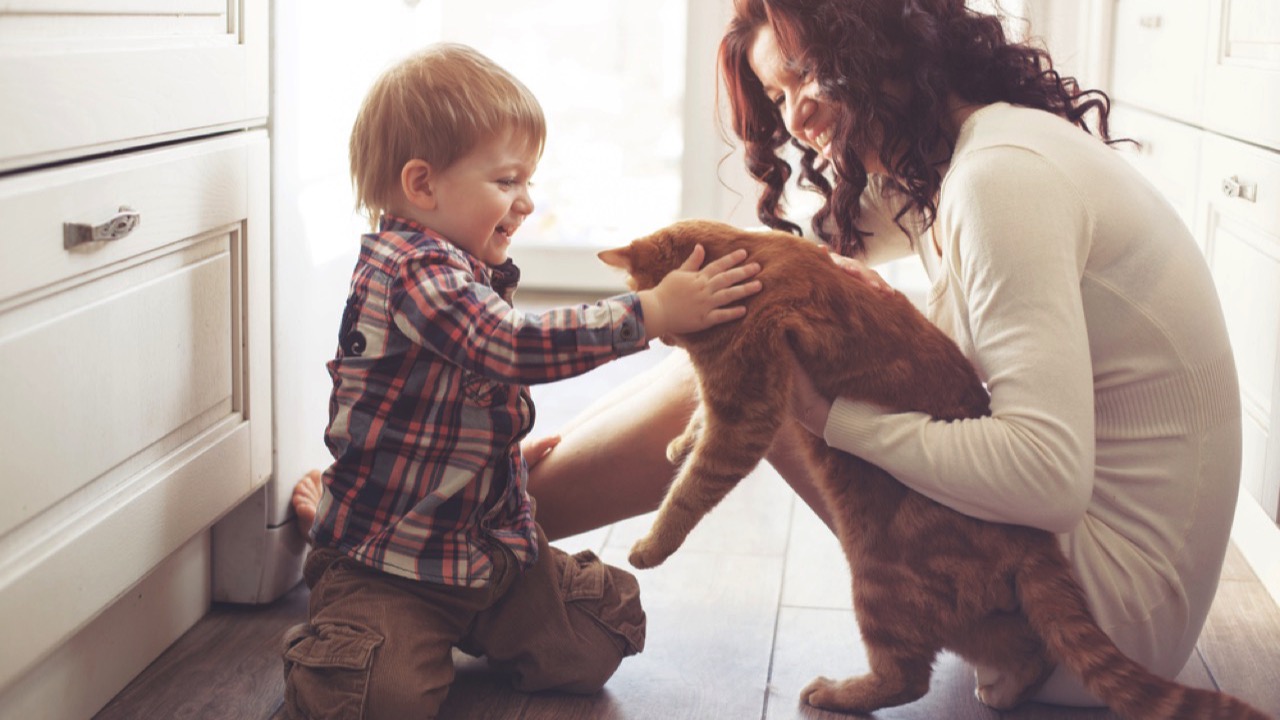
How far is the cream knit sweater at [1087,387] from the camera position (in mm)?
1215

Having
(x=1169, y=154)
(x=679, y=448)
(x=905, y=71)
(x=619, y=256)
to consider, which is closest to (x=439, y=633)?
(x=679, y=448)

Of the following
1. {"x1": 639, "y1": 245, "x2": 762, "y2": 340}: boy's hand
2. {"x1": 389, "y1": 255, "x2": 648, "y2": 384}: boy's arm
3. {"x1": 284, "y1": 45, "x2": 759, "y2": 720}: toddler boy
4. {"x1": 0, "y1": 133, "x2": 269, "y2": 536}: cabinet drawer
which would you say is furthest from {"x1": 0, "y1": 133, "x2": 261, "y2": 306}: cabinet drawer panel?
{"x1": 639, "y1": 245, "x2": 762, "y2": 340}: boy's hand

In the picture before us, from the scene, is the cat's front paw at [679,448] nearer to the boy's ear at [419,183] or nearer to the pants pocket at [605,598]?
the pants pocket at [605,598]

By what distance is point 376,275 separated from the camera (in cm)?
136

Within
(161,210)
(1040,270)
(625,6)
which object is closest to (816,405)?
(1040,270)

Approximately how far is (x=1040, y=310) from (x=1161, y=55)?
1328mm

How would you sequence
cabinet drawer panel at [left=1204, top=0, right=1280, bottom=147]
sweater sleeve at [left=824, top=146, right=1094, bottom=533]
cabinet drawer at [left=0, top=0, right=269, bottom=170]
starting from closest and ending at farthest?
1. cabinet drawer at [left=0, top=0, right=269, bottom=170]
2. sweater sleeve at [left=824, top=146, right=1094, bottom=533]
3. cabinet drawer panel at [left=1204, top=0, right=1280, bottom=147]

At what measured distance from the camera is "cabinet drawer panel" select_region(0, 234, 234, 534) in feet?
3.73

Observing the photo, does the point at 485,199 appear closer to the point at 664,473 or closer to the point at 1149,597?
the point at 664,473

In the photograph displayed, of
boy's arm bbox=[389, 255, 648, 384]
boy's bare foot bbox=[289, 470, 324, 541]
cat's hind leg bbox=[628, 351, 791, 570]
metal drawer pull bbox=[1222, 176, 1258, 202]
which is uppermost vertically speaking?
metal drawer pull bbox=[1222, 176, 1258, 202]

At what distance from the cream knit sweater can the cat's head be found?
0.72 feet

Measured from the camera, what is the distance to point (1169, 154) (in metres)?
2.23

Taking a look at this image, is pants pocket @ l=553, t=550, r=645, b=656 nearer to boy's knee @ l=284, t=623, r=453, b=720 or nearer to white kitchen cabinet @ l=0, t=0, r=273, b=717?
boy's knee @ l=284, t=623, r=453, b=720

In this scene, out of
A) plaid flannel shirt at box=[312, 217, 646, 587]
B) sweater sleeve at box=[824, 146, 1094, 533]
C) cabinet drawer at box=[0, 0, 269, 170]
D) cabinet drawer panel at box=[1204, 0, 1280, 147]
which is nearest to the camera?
cabinet drawer at box=[0, 0, 269, 170]
